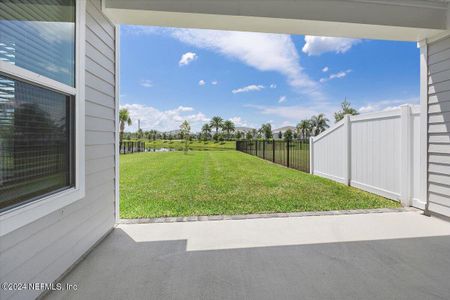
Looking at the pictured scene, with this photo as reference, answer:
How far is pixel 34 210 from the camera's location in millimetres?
1527

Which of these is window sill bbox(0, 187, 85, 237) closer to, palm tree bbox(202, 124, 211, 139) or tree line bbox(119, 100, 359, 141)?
tree line bbox(119, 100, 359, 141)

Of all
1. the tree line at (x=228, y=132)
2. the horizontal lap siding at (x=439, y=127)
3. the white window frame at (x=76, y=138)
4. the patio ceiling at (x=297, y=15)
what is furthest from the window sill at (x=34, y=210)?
the tree line at (x=228, y=132)

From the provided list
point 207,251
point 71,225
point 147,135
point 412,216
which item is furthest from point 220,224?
point 147,135

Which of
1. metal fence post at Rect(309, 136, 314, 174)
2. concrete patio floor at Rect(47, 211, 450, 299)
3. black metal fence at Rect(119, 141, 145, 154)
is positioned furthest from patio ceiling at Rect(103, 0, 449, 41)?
black metal fence at Rect(119, 141, 145, 154)

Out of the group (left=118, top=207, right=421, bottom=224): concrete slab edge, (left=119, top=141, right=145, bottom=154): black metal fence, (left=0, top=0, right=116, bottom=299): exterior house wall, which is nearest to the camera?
→ (left=0, top=0, right=116, bottom=299): exterior house wall

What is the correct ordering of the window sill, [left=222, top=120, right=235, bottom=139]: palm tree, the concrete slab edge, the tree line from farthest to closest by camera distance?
[left=222, top=120, right=235, bottom=139]: palm tree < the tree line < the concrete slab edge < the window sill

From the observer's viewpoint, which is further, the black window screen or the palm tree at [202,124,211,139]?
the palm tree at [202,124,211,139]

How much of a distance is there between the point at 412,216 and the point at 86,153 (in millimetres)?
4309

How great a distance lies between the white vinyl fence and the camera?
12.5 feet

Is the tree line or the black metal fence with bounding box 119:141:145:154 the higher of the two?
the tree line

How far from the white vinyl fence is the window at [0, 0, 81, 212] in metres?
4.70

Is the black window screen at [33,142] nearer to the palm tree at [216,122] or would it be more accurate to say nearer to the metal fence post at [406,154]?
the metal fence post at [406,154]

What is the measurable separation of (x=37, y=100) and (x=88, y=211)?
1.17 metres

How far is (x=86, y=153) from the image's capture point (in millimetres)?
2225
